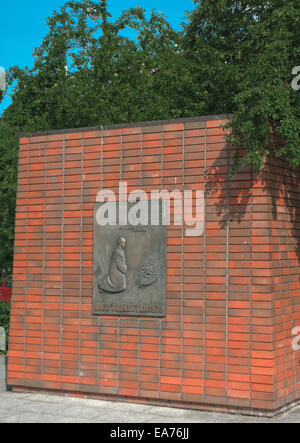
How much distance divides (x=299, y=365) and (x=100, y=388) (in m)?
2.62

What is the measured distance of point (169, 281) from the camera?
8.03 meters

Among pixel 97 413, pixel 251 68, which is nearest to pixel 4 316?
pixel 97 413

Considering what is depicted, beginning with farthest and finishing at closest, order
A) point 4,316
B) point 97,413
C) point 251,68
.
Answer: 1. point 4,316
2. point 251,68
3. point 97,413

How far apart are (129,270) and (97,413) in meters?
1.84

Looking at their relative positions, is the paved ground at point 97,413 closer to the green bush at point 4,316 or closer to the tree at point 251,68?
the tree at point 251,68

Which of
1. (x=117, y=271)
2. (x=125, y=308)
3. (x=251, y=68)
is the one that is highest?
(x=251, y=68)

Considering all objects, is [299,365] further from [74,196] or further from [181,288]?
[74,196]

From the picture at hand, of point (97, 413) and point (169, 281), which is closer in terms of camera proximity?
point (97, 413)

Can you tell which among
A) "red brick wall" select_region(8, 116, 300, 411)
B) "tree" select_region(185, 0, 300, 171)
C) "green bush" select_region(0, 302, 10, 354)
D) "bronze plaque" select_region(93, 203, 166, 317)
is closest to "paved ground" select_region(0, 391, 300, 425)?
"red brick wall" select_region(8, 116, 300, 411)

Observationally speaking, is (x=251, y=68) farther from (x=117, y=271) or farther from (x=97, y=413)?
(x=97, y=413)

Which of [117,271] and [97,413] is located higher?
[117,271]

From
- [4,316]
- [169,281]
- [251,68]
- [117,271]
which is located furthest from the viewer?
[4,316]

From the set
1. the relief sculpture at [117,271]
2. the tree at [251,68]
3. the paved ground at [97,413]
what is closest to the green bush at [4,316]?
the paved ground at [97,413]
